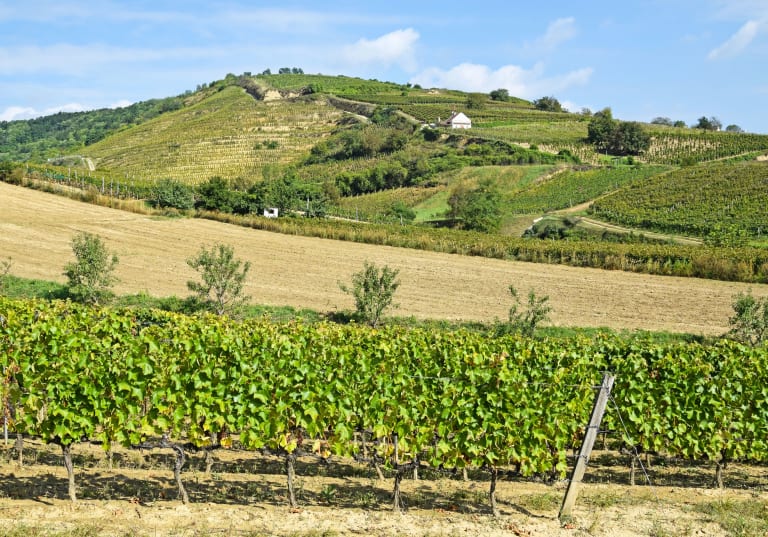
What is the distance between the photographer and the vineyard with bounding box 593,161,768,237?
6262cm

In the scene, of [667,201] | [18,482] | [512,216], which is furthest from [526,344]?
[667,201]

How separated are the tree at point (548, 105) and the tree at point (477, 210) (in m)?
102

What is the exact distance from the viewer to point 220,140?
129m

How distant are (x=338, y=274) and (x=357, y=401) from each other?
27.9 meters

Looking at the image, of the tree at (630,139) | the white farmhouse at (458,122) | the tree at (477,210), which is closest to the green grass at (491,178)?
the tree at (477,210)

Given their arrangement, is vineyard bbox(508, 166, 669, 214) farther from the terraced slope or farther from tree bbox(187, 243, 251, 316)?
tree bbox(187, 243, 251, 316)

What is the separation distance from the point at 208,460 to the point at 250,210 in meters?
44.9

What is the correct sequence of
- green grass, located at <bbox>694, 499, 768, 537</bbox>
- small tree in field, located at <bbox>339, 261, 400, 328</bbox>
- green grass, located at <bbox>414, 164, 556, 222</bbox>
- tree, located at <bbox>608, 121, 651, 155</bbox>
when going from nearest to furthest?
green grass, located at <bbox>694, 499, 768, 537</bbox>, small tree in field, located at <bbox>339, 261, 400, 328</bbox>, green grass, located at <bbox>414, 164, 556, 222</bbox>, tree, located at <bbox>608, 121, 651, 155</bbox>

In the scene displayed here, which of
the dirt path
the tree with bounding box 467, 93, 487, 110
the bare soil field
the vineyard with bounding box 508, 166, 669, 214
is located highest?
the tree with bounding box 467, 93, 487, 110

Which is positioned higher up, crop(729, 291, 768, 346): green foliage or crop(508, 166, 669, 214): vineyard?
crop(508, 166, 669, 214): vineyard

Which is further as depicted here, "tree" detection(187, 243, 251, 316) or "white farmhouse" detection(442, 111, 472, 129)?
"white farmhouse" detection(442, 111, 472, 129)

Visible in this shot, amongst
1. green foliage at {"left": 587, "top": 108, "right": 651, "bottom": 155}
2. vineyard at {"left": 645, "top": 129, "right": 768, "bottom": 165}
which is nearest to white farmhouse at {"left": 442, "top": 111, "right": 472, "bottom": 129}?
green foliage at {"left": 587, "top": 108, "right": 651, "bottom": 155}

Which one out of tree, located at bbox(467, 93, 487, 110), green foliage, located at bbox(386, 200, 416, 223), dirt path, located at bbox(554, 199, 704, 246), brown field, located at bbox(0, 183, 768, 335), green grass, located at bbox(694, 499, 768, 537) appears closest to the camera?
green grass, located at bbox(694, 499, 768, 537)

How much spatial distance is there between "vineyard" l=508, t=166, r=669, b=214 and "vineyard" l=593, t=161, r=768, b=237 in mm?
2764
